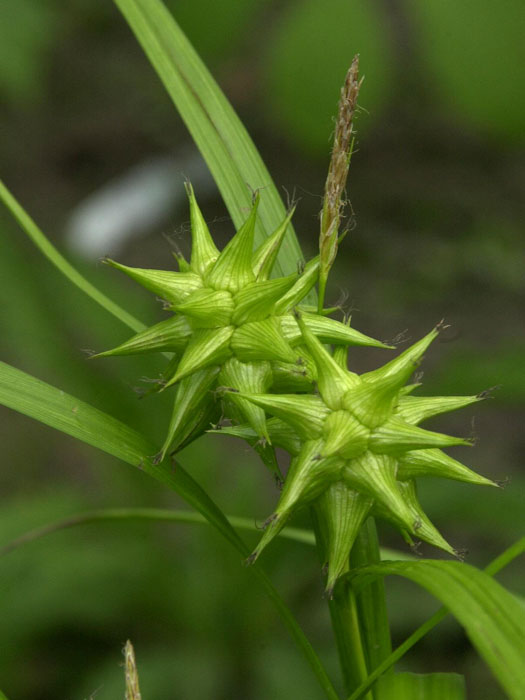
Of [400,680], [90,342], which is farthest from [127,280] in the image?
[400,680]

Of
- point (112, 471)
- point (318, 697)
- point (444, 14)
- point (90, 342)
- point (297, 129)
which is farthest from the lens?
point (297, 129)

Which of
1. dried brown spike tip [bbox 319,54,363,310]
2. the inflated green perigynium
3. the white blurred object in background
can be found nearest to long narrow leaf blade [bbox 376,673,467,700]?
the inflated green perigynium

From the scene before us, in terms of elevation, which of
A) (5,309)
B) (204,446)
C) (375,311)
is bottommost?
(204,446)

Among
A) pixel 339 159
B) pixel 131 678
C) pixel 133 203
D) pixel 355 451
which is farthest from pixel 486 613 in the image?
pixel 133 203

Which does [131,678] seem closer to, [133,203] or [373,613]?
[373,613]

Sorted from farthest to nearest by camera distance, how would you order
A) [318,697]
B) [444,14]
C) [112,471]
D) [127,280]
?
[127,280] < [444,14] < [112,471] < [318,697]

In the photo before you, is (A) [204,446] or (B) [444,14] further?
(B) [444,14]

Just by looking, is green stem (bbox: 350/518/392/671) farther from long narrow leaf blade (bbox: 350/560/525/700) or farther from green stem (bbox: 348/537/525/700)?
long narrow leaf blade (bbox: 350/560/525/700)

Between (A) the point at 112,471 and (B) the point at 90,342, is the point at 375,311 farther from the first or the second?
(A) the point at 112,471
